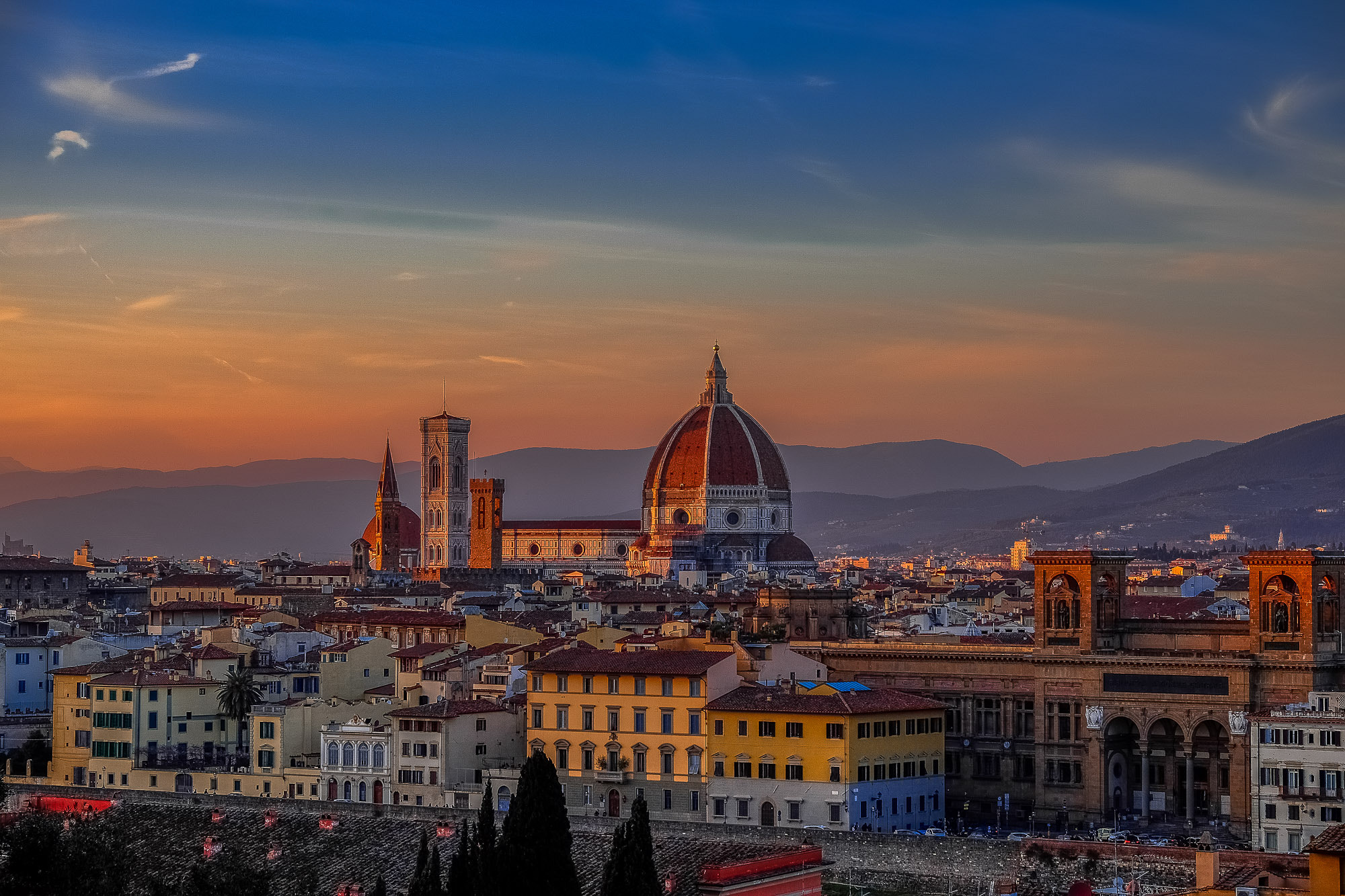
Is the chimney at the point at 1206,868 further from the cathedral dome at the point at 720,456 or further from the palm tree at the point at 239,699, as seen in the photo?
the cathedral dome at the point at 720,456

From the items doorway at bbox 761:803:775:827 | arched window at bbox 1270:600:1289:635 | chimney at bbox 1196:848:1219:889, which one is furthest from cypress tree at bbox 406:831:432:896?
Answer: arched window at bbox 1270:600:1289:635

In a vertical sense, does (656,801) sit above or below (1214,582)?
below

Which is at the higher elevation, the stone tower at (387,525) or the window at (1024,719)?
the stone tower at (387,525)

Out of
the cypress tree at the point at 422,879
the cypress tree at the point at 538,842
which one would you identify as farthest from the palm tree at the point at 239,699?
the cypress tree at the point at 422,879

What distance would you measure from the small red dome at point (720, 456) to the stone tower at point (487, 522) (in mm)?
14034

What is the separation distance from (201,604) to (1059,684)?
5339cm

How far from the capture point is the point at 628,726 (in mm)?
62812

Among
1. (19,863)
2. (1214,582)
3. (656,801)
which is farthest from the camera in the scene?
(1214,582)

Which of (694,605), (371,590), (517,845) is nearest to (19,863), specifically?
(517,845)

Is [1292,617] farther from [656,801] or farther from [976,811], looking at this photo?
[656,801]

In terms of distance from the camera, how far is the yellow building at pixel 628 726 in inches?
2429

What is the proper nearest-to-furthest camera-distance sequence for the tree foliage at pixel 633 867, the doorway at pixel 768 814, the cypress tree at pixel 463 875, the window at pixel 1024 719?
the tree foliage at pixel 633 867 < the cypress tree at pixel 463 875 < the doorway at pixel 768 814 < the window at pixel 1024 719

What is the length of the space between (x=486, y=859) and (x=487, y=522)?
149m

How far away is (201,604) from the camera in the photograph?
4309 inches
